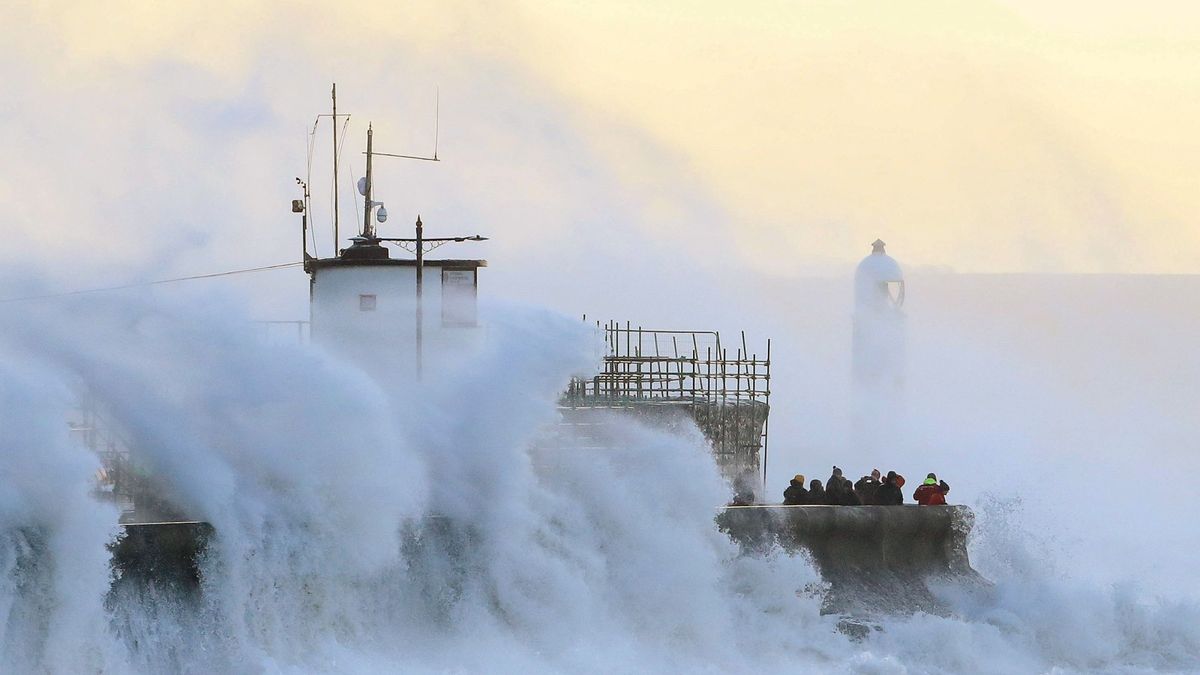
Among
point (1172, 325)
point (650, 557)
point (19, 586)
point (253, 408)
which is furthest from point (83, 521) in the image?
point (1172, 325)

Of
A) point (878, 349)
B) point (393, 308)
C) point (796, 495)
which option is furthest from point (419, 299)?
point (878, 349)

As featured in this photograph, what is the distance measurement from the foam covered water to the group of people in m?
1.07

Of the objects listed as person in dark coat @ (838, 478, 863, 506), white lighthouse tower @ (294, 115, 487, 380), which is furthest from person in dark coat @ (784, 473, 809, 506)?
white lighthouse tower @ (294, 115, 487, 380)

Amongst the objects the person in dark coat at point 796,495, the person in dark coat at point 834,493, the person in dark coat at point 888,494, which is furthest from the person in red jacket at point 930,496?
the person in dark coat at point 796,495

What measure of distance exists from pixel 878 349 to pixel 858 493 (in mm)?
10190

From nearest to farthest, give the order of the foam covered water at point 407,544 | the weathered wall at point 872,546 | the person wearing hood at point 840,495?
the foam covered water at point 407,544 < the weathered wall at point 872,546 < the person wearing hood at point 840,495

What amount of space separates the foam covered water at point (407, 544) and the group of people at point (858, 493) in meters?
1.07

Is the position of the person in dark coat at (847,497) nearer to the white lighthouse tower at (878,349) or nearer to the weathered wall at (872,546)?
the weathered wall at (872,546)

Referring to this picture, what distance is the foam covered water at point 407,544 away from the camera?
1391 cm

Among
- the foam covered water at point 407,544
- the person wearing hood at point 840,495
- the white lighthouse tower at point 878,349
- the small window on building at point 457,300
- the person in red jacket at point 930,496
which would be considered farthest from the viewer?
the white lighthouse tower at point 878,349

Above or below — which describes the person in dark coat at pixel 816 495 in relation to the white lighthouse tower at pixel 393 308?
below

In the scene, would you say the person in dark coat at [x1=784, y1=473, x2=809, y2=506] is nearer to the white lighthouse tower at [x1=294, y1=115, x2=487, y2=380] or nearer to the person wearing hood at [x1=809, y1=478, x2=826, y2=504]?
the person wearing hood at [x1=809, y1=478, x2=826, y2=504]

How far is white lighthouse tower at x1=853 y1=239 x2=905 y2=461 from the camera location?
95.2ft

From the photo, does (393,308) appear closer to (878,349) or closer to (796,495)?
(796,495)
